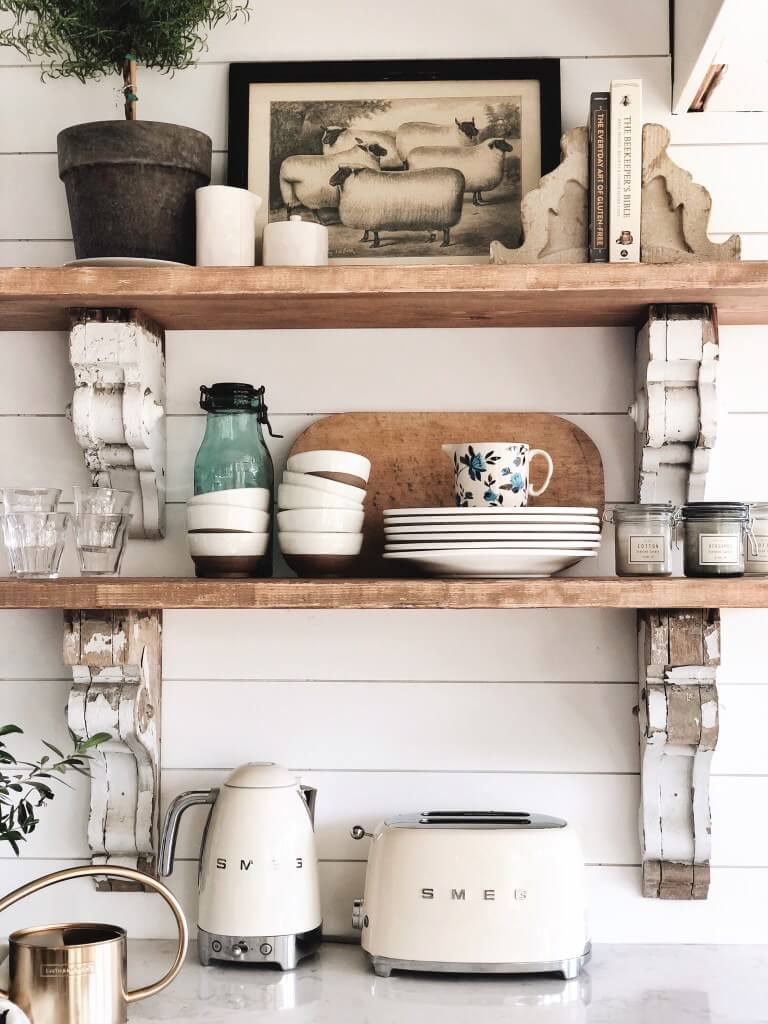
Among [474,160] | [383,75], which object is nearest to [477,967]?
[474,160]

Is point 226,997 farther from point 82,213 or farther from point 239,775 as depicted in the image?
point 82,213

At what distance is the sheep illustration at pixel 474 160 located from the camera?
5.00 feet

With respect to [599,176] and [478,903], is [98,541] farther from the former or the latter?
[599,176]

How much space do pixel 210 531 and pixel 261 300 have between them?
0.98 ft

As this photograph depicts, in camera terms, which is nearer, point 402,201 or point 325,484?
point 325,484

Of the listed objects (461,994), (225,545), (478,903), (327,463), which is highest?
(327,463)

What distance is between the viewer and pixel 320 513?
1360 millimetres

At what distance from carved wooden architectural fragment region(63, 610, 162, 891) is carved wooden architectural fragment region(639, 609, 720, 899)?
2.21 feet

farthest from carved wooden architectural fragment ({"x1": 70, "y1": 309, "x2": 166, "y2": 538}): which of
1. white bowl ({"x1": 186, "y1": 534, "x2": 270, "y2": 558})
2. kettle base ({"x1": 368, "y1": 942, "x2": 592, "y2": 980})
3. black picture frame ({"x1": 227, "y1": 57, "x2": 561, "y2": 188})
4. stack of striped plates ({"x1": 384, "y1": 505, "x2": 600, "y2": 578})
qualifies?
kettle base ({"x1": 368, "y1": 942, "x2": 592, "y2": 980})

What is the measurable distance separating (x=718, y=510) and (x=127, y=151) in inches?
34.2

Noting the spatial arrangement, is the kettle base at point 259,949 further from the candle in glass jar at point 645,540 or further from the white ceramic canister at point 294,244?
the white ceramic canister at point 294,244

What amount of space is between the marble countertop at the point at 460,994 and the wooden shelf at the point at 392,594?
473 millimetres

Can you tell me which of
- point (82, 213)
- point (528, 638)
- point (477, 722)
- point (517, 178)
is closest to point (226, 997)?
point (477, 722)

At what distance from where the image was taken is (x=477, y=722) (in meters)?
1.53
